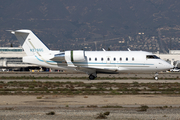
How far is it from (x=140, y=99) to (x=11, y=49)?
423ft

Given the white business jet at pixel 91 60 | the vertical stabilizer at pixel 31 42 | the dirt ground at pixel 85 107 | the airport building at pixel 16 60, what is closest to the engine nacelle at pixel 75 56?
the white business jet at pixel 91 60

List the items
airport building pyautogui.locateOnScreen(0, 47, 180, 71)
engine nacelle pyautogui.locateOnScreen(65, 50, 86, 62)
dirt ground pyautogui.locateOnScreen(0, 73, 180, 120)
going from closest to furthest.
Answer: dirt ground pyautogui.locateOnScreen(0, 73, 180, 120), engine nacelle pyautogui.locateOnScreen(65, 50, 86, 62), airport building pyautogui.locateOnScreen(0, 47, 180, 71)

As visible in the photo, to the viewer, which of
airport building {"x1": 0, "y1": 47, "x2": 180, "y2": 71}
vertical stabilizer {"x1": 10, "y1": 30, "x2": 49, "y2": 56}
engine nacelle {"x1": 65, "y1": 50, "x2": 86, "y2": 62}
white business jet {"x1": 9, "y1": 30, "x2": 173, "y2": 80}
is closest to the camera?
engine nacelle {"x1": 65, "y1": 50, "x2": 86, "y2": 62}

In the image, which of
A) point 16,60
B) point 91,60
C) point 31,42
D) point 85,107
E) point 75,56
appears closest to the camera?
point 85,107

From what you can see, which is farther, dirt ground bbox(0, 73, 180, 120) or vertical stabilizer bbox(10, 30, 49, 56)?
vertical stabilizer bbox(10, 30, 49, 56)

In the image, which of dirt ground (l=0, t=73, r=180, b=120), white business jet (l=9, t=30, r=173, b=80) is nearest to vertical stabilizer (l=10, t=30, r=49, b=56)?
white business jet (l=9, t=30, r=173, b=80)

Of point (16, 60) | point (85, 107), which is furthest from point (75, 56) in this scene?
point (16, 60)

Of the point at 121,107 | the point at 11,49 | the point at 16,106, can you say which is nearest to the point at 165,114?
the point at 121,107

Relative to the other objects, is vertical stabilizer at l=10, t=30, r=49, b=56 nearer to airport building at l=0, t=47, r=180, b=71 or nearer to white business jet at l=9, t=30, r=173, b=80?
white business jet at l=9, t=30, r=173, b=80

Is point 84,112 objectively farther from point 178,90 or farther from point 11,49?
point 11,49

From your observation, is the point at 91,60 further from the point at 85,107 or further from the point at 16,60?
the point at 16,60

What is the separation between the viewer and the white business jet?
44.1 metres

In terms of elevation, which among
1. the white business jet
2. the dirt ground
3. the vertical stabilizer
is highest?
the vertical stabilizer

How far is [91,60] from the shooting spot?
44.8m
